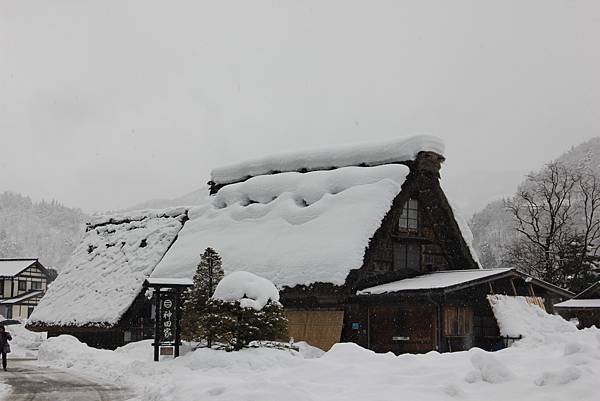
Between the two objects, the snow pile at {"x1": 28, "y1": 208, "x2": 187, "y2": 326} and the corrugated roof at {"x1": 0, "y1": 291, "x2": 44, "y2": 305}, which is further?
the corrugated roof at {"x1": 0, "y1": 291, "x2": 44, "y2": 305}

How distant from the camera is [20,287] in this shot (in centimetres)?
6375

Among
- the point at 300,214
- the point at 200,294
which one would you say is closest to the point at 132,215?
the point at 300,214

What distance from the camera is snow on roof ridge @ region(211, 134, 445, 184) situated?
89.2 feet

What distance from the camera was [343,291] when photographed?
23.5 m

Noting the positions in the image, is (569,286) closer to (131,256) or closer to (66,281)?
(131,256)

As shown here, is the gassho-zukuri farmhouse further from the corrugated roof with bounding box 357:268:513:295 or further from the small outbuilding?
the small outbuilding

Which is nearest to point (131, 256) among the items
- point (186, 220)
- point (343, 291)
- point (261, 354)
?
point (186, 220)

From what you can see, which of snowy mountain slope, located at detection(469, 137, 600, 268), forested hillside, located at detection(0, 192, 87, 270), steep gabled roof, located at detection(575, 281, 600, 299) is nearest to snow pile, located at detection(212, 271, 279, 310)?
steep gabled roof, located at detection(575, 281, 600, 299)

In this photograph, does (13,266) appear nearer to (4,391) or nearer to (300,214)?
(300,214)

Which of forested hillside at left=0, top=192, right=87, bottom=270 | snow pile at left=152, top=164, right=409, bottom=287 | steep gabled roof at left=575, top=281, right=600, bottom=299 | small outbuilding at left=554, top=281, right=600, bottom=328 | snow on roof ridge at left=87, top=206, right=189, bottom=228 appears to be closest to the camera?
snow pile at left=152, top=164, right=409, bottom=287

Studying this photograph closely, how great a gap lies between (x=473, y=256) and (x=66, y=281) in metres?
20.3

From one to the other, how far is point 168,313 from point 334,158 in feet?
37.9

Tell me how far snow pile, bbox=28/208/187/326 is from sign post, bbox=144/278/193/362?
273 inches

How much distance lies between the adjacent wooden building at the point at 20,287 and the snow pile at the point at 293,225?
3618 cm
